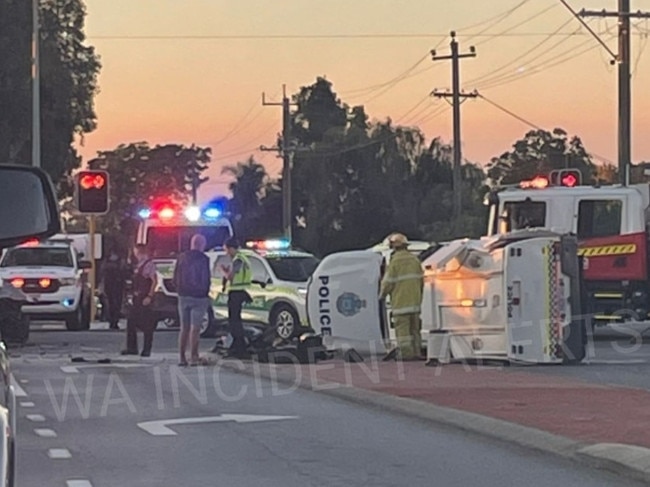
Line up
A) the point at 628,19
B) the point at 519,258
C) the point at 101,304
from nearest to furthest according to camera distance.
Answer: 1. the point at 519,258
2. the point at 628,19
3. the point at 101,304

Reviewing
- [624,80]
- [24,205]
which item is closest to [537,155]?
[624,80]

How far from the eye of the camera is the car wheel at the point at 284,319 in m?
25.5

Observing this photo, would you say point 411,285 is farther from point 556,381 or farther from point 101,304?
point 101,304

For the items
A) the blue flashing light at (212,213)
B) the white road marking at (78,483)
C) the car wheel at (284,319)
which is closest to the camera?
the white road marking at (78,483)

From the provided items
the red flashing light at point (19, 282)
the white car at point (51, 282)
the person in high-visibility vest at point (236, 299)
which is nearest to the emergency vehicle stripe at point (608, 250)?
the person in high-visibility vest at point (236, 299)

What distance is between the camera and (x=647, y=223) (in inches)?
998

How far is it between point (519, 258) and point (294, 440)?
279 inches

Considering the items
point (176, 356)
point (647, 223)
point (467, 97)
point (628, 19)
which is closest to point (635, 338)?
point (647, 223)

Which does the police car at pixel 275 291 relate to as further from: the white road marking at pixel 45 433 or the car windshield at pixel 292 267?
the white road marking at pixel 45 433

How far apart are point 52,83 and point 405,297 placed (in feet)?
96.5

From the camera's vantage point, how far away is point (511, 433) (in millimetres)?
12047

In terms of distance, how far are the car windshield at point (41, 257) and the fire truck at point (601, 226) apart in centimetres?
920

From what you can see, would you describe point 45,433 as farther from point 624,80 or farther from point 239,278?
point 624,80

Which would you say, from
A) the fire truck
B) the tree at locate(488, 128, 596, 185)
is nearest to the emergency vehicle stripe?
the fire truck
